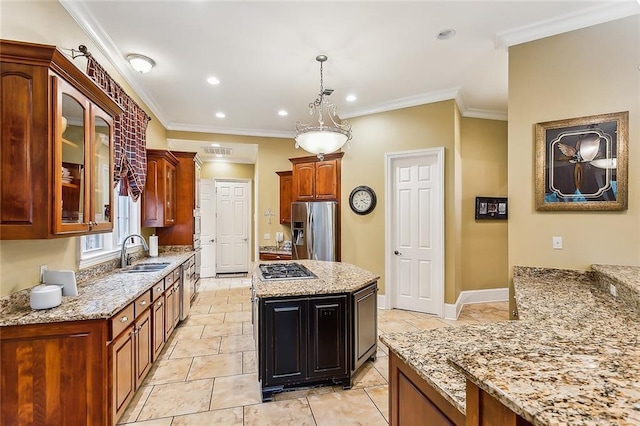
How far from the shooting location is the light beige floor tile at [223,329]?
3795 millimetres

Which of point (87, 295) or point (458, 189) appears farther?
point (458, 189)

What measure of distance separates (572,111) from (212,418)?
3750mm

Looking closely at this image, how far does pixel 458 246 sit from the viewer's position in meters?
4.48

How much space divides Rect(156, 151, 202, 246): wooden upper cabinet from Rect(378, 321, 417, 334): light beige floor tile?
3168 mm

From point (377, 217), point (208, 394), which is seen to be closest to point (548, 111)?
point (377, 217)

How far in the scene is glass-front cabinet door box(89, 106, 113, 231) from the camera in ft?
7.45

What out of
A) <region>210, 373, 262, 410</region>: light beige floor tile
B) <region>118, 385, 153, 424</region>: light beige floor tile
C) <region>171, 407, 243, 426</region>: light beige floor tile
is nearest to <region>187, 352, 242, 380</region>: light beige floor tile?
<region>210, 373, 262, 410</region>: light beige floor tile

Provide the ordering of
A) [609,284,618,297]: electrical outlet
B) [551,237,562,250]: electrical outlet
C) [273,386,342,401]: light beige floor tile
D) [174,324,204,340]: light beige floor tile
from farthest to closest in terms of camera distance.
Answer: [174,324,204,340]: light beige floor tile < [551,237,562,250]: electrical outlet < [273,386,342,401]: light beige floor tile < [609,284,618,297]: electrical outlet

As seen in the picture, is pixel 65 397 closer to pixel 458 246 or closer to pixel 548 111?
pixel 548 111

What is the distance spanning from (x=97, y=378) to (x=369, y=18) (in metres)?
3.31

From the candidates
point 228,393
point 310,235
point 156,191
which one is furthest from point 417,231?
point 156,191

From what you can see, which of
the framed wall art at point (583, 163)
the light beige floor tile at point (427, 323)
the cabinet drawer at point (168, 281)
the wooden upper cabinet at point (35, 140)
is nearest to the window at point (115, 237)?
the cabinet drawer at point (168, 281)

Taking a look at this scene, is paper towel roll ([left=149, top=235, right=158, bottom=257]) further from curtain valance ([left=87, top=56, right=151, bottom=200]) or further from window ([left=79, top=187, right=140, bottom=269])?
curtain valance ([left=87, top=56, right=151, bottom=200])

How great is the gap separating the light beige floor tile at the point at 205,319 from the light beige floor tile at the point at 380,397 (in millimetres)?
2454
